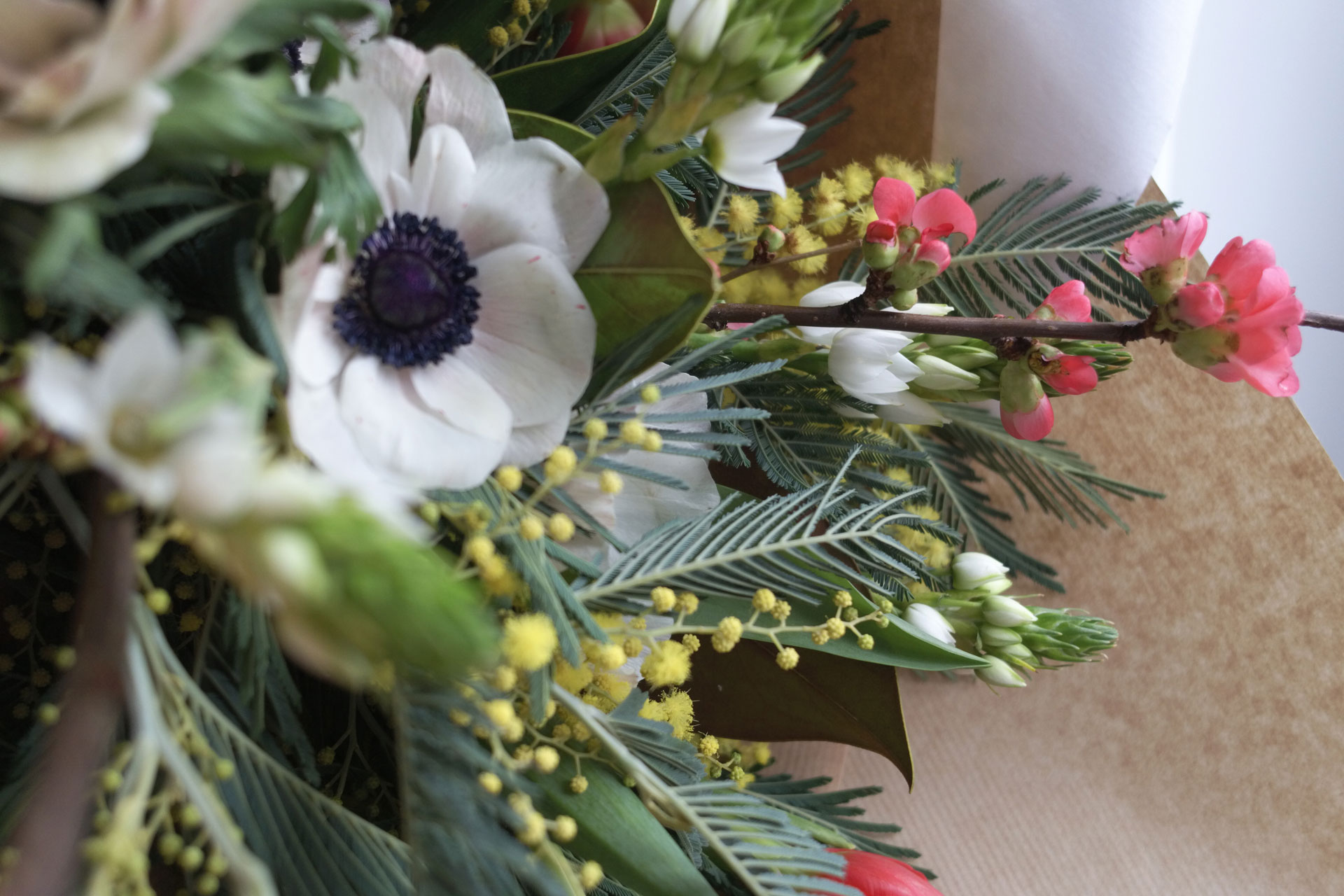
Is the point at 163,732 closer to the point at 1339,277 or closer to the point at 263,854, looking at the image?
the point at 263,854

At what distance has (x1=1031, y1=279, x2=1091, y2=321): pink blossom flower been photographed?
44 centimetres

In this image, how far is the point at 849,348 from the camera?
438 millimetres

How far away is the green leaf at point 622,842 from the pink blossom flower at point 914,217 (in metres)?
0.27

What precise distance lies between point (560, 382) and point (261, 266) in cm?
10

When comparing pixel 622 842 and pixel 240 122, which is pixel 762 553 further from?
pixel 240 122

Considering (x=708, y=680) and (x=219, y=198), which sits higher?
(x=219, y=198)

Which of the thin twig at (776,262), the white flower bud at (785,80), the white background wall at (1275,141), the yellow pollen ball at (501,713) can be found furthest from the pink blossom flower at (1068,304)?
the white background wall at (1275,141)

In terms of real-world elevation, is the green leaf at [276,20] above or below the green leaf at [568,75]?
above

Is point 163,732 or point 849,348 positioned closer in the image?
point 163,732

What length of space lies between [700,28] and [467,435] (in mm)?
153

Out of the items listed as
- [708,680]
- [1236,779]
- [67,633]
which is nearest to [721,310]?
[708,680]

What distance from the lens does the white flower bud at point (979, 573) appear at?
1.62ft

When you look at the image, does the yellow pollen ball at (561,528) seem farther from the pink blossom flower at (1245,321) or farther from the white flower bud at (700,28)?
the pink blossom flower at (1245,321)

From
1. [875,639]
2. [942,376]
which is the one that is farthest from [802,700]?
[942,376]
